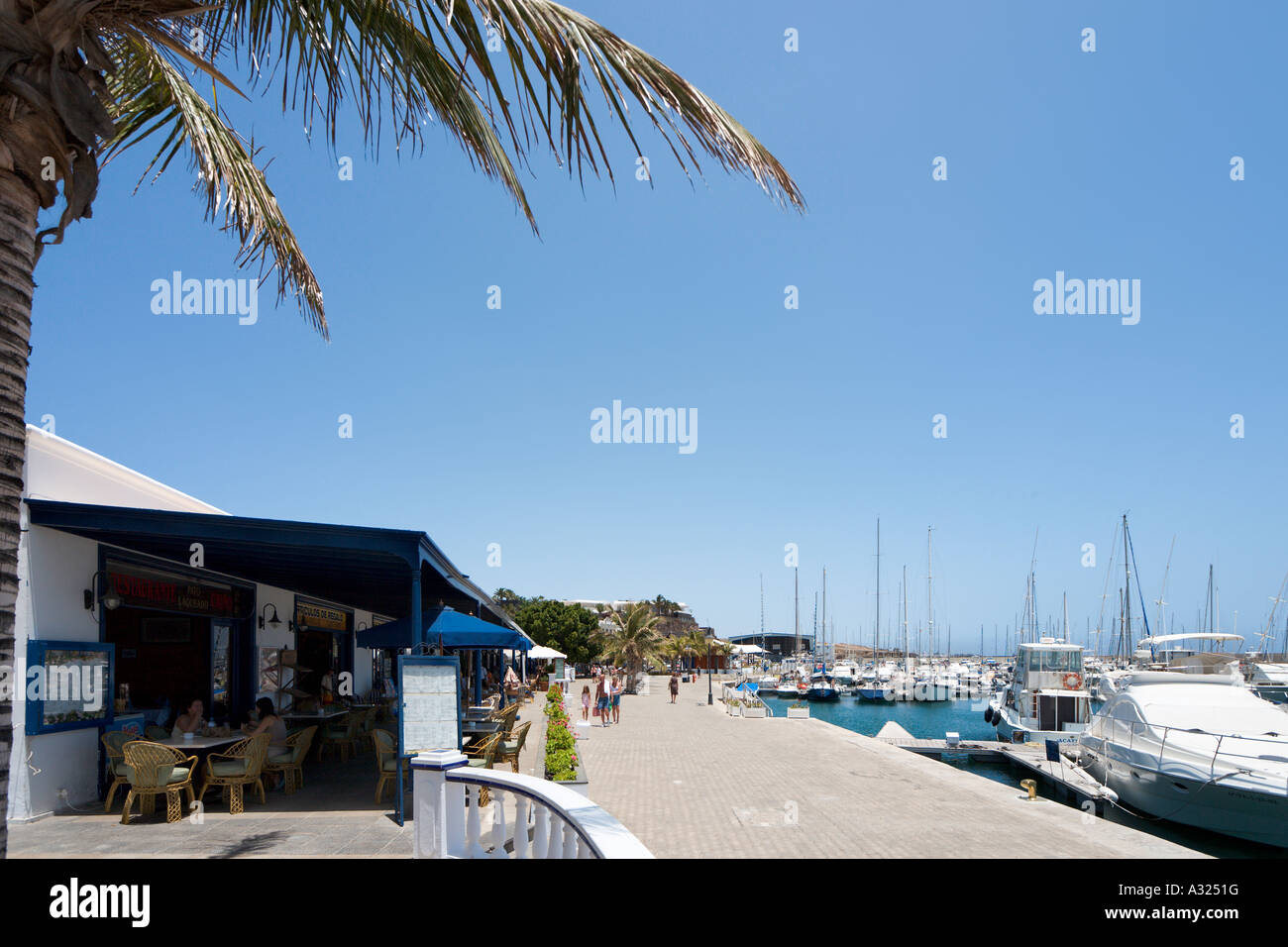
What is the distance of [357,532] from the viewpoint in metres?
10.2

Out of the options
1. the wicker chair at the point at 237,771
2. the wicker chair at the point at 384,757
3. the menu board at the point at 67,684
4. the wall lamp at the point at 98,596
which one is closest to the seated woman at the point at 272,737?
the wicker chair at the point at 237,771

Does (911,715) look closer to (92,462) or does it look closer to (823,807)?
(823,807)

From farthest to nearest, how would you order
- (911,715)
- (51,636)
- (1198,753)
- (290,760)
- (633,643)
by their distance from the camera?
1. (911,715)
2. (633,643)
3. (1198,753)
4. (290,760)
5. (51,636)

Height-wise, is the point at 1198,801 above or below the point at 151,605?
below

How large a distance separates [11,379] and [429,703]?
7414 millimetres

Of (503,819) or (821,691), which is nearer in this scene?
(503,819)

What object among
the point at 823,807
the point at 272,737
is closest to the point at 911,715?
the point at 823,807

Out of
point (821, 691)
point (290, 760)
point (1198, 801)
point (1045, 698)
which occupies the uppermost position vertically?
point (290, 760)

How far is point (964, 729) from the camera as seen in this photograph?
49250 mm

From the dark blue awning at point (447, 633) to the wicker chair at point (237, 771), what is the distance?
271 centimetres

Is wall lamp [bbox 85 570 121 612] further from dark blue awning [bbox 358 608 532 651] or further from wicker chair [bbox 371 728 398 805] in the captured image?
wicker chair [bbox 371 728 398 805]
